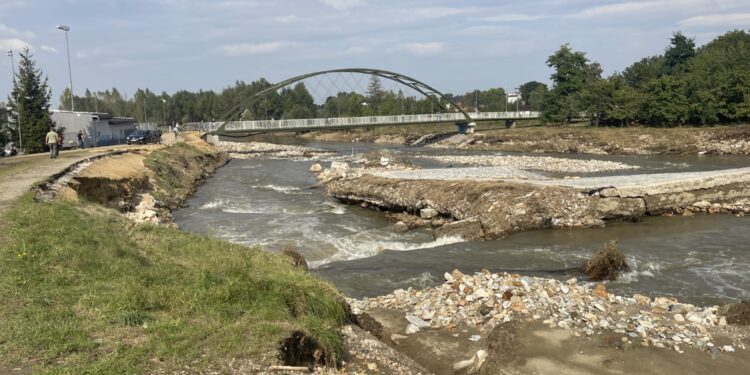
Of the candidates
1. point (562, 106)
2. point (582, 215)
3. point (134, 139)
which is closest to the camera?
point (582, 215)

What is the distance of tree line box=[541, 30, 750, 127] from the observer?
6569 centimetres

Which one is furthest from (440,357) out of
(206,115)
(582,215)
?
(206,115)

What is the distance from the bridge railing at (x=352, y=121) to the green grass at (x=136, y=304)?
6466cm

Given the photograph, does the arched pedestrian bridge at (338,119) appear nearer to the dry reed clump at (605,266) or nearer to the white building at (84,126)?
the white building at (84,126)

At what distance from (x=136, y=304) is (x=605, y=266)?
40.3ft

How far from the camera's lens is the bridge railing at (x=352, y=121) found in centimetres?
7606

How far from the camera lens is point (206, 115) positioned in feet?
518

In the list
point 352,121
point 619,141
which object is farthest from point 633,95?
point 352,121

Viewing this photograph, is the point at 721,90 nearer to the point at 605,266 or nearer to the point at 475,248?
the point at 475,248

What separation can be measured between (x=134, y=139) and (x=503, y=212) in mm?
43352

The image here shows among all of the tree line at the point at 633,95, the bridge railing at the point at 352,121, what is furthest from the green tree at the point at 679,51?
the bridge railing at the point at 352,121

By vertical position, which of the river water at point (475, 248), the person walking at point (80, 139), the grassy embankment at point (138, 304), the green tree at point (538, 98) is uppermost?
the green tree at point (538, 98)

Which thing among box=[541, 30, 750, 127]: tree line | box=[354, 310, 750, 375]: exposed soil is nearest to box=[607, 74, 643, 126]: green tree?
box=[541, 30, 750, 127]: tree line

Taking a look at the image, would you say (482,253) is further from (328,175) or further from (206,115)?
(206,115)
